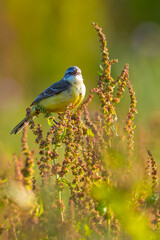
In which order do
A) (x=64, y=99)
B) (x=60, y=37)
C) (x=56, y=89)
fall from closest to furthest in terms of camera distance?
(x=64, y=99)
(x=56, y=89)
(x=60, y=37)

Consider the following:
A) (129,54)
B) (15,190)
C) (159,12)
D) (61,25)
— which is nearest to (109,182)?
(15,190)

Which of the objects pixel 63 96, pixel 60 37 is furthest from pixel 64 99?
pixel 60 37

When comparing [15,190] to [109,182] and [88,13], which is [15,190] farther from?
[88,13]

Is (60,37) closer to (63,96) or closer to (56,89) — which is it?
(56,89)

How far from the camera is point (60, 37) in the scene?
998 cm

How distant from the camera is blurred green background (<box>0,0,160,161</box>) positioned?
8.28 metres

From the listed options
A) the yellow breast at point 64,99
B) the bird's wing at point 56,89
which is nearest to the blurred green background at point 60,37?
the bird's wing at point 56,89

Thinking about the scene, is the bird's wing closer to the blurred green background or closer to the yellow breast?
the yellow breast

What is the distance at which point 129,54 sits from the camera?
713 cm

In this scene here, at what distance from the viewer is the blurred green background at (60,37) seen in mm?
8281

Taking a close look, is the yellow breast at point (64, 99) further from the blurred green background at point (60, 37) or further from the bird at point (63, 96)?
the blurred green background at point (60, 37)

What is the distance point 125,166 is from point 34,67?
25.9 ft

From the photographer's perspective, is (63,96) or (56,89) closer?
(63,96)

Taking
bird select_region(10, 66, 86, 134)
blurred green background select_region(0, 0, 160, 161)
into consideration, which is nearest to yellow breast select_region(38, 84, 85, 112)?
bird select_region(10, 66, 86, 134)
